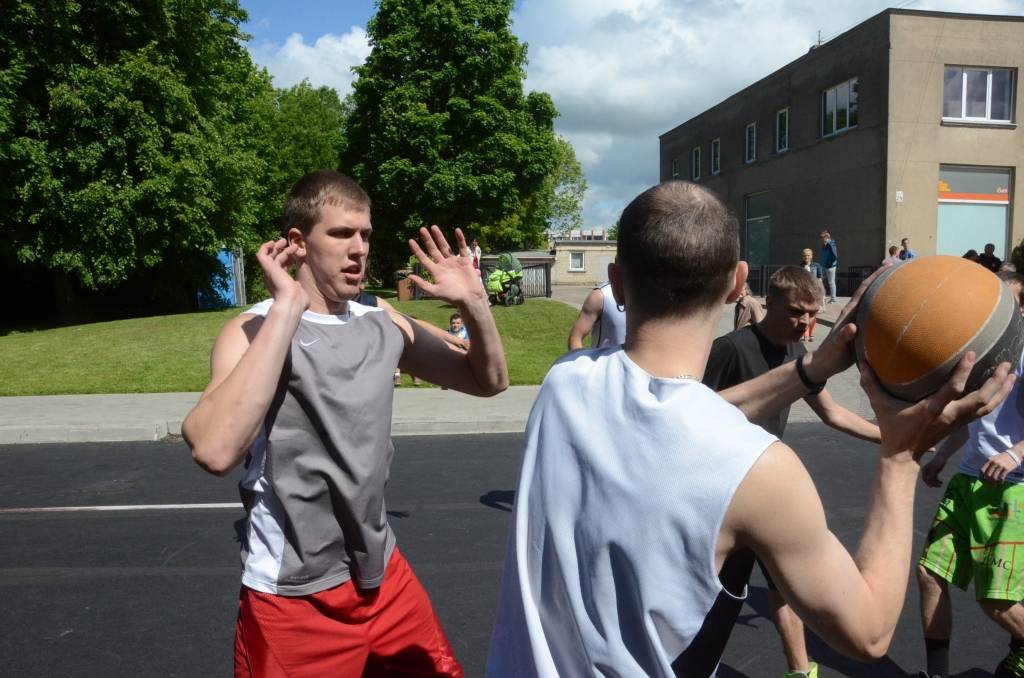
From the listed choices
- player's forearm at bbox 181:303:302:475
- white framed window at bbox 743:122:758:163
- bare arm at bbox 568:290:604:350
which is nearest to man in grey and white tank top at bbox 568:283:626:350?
bare arm at bbox 568:290:604:350

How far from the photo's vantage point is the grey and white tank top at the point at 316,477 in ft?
7.97

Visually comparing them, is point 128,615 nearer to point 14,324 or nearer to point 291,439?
point 291,439

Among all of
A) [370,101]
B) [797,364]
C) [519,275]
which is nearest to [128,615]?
[797,364]

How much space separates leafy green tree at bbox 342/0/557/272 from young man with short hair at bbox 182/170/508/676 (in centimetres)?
3073

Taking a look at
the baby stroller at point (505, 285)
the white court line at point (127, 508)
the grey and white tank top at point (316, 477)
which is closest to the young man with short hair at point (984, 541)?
the grey and white tank top at point (316, 477)

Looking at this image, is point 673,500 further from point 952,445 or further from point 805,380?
point 952,445

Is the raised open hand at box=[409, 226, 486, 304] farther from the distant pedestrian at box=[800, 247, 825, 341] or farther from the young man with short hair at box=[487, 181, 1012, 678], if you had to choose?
the distant pedestrian at box=[800, 247, 825, 341]

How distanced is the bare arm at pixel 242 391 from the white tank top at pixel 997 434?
126 inches

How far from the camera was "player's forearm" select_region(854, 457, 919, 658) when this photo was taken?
4.62 feet

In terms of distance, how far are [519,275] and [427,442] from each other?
13083 mm

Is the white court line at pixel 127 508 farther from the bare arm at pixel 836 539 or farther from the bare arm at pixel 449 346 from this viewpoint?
the bare arm at pixel 836 539

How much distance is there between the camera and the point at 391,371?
2648 mm

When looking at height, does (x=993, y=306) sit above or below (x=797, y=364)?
above

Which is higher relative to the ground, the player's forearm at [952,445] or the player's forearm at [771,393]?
the player's forearm at [771,393]
